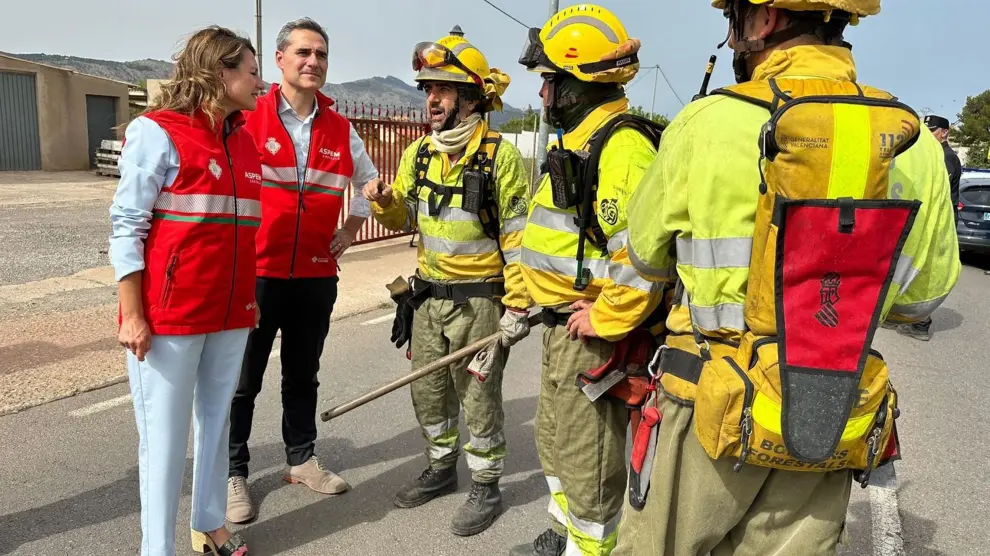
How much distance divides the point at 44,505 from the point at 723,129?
11.2 feet

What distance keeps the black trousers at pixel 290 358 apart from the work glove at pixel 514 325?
956 millimetres

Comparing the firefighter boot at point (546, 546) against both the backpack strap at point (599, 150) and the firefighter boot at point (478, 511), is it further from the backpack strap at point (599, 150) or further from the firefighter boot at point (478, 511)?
the backpack strap at point (599, 150)

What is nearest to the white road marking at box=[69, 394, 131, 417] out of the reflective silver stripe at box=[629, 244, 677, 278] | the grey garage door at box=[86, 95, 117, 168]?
the reflective silver stripe at box=[629, 244, 677, 278]

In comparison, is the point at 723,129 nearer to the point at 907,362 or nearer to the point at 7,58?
the point at 907,362

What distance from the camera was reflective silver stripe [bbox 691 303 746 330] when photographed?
5.24 ft

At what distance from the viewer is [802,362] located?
1467 millimetres

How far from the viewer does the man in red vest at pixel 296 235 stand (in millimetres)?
3215

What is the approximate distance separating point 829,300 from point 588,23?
1612mm

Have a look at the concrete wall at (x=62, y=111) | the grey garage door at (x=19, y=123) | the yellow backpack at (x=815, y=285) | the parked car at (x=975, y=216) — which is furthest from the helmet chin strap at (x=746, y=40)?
the concrete wall at (x=62, y=111)

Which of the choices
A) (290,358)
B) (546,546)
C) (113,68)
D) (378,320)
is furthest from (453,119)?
(113,68)

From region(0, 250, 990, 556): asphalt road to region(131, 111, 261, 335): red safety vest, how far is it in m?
1.23

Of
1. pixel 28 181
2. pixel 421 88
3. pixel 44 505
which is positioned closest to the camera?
pixel 44 505

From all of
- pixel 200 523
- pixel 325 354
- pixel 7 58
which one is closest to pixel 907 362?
pixel 325 354

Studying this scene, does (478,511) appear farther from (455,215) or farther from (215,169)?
(215,169)
